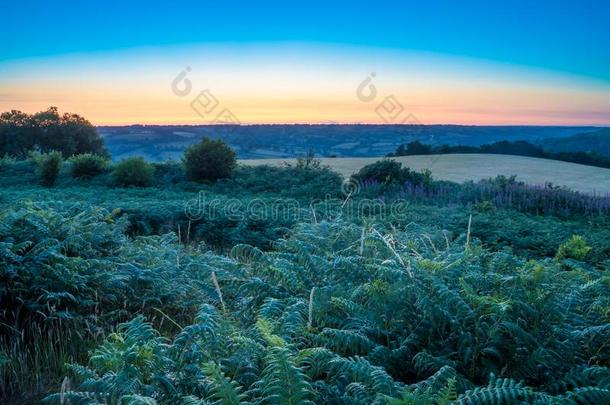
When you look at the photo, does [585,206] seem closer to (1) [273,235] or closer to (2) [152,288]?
(1) [273,235]

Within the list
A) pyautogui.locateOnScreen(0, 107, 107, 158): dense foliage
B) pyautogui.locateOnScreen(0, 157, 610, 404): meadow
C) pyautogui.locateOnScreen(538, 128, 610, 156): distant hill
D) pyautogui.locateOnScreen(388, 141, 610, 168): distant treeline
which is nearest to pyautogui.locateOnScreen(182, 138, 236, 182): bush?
pyautogui.locateOnScreen(0, 157, 610, 404): meadow

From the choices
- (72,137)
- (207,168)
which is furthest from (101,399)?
(72,137)

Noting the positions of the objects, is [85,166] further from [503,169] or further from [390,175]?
[503,169]

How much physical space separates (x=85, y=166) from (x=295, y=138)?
974 centimetres

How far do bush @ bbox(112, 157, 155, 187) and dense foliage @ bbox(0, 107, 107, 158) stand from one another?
17760 millimetres

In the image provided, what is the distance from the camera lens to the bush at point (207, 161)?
1719 cm

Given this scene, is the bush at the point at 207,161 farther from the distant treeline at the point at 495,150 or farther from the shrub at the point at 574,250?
the distant treeline at the point at 495,150

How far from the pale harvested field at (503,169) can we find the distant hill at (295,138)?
866 mm

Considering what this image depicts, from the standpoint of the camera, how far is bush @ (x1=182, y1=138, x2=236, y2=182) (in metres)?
17.2

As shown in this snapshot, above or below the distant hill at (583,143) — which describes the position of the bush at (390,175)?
below

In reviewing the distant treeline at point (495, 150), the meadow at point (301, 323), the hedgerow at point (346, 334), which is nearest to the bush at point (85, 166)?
the meadow at point (301, 323)

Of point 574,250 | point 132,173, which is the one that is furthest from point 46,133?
point 574,250

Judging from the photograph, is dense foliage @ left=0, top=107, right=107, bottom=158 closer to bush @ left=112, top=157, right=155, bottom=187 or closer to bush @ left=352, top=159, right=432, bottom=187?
bush @ left=112, top=157, right=155, bottom=187

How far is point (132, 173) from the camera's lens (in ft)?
54.5
